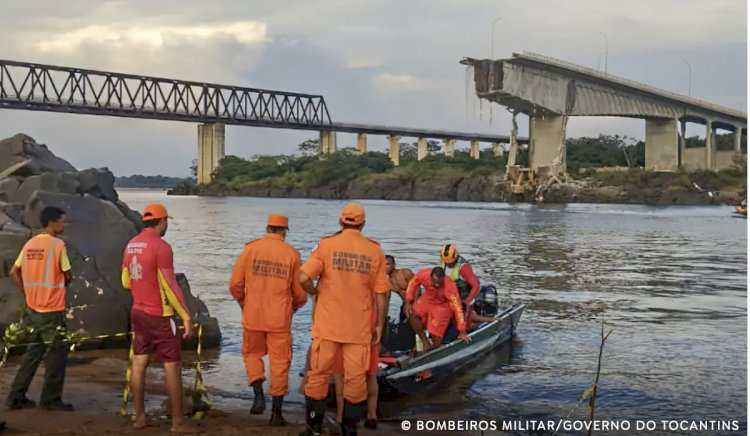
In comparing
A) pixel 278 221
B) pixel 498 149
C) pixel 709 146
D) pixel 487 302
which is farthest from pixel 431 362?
pixel 498 149

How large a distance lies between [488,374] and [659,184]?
89.3m

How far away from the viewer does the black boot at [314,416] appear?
22.0ft

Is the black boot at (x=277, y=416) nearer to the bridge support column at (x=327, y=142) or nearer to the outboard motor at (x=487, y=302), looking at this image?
the outboard motor at (x=487, y=302)

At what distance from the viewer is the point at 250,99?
128m

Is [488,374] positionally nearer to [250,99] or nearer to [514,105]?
[514,105]

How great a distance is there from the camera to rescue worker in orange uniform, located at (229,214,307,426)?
725 cm

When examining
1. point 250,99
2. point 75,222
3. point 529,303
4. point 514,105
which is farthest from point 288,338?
point 250,99

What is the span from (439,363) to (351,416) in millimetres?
3223

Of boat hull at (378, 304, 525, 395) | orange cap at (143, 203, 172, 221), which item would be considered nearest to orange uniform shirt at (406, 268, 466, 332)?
boat hull at (378, 304, 525, 395)

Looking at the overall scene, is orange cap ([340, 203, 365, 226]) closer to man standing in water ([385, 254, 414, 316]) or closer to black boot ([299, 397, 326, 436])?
black boot ([299, 397, 326, 436])

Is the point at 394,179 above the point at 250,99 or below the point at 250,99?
below

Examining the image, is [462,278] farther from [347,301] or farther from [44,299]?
[44,299]

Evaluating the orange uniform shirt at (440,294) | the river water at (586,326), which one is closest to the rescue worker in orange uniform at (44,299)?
the river water at (586,326)

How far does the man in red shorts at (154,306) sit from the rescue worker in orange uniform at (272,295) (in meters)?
0.78
